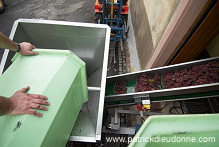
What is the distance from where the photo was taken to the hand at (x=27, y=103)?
110cm

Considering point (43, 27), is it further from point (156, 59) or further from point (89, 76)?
point (156, 59)

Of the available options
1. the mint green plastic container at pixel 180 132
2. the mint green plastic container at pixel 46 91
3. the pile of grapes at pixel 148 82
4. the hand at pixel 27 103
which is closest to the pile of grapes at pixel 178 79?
the pile of grapes at pixel 148 82

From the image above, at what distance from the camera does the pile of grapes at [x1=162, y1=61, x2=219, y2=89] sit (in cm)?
223

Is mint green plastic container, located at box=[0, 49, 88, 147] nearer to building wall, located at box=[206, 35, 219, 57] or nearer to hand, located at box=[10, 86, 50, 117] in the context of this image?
hand, located at box=[10, 86, 50, 117]

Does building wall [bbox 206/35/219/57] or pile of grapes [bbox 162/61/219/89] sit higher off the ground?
building wall [bbox 206/35/219/57]

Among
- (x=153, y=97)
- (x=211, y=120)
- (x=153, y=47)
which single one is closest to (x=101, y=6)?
(x=153, y=47)

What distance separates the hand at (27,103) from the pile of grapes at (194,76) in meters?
2.01

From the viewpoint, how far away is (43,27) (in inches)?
84.1

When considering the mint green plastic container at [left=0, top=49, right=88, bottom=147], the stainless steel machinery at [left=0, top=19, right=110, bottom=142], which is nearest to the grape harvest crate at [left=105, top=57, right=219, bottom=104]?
the stainless steel machinery at [left=0, top=19, right=110, bottom=142]

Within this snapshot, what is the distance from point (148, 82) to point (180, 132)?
175cm

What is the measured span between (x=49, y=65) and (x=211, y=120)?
4.57 feet

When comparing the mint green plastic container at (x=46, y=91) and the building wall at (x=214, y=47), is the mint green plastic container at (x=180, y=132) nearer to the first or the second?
the mint green plastic container at (x=46, y=91)

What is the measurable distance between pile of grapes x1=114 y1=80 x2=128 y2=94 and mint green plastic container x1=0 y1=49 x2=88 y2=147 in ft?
3.57

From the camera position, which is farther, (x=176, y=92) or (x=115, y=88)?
(x=115, y=88)
